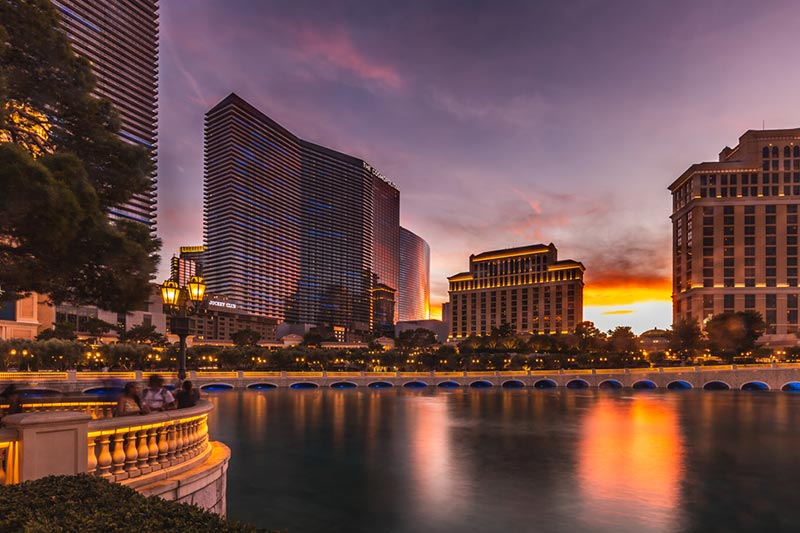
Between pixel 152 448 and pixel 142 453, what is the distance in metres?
0.31

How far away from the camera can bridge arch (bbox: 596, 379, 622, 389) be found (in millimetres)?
103981

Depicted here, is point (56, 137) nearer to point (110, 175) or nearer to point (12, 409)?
point (110, 175)

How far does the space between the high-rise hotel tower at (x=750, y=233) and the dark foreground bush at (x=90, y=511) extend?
180m

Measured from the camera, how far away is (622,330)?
14350cm

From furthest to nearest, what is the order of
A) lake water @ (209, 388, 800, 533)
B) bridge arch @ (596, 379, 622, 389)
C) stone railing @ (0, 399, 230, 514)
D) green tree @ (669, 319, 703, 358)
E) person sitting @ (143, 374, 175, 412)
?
1. green tree @ (669, 319, 703, 358)
2. bridge arch @ (596, 379, 622, 389)
3. lake water @ (209, 388, 800, 533)
4. person sitting @ (143, 374, 175, 412)
5. stone railing @ (0, 399, 230, 514)


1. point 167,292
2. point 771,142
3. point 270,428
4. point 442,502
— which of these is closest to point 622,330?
point 771,142

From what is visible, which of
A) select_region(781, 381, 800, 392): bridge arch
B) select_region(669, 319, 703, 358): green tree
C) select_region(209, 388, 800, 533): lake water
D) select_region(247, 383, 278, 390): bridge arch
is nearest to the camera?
select_region(209, 388, 800, 533): lake water

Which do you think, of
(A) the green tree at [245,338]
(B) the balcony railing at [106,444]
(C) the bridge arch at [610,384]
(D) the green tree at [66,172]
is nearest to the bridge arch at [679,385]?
(C) the bridge arch at [610,384]

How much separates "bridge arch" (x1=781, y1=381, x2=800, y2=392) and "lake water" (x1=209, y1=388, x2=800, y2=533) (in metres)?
49.7

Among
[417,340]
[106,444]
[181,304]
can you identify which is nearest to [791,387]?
[181,304]

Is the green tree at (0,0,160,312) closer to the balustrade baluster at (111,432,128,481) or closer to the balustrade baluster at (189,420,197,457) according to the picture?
the balustrade baluster at (189,420,197,457)

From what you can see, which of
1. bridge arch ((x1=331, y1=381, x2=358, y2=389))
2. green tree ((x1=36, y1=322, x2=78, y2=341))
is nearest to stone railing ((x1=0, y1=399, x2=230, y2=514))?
bridge arch ((x1=331, y1=381, x2=358, y2=389))

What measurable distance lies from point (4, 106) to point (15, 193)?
94.3 inches

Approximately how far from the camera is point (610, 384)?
109m
